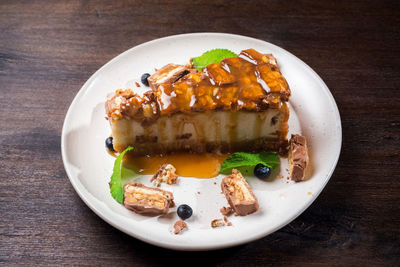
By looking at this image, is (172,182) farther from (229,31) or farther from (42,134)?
→ (229,31)

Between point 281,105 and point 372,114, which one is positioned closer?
point 281,105

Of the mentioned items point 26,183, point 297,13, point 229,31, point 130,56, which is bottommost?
point 26,183

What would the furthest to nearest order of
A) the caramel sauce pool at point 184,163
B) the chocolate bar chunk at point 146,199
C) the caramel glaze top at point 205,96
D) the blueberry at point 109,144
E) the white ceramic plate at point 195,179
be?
the blueberry at point 109,144, the caramel sauce pool at point 184,163, the caramel glaze top at point 205,96, the chocolate bar chunk at point 146,199, the white ceramic plate at point 195,179

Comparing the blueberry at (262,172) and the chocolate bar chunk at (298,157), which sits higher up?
the chocolate bar chunk at (298,157)

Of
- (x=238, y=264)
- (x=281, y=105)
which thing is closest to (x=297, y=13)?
(x=281, y=105)

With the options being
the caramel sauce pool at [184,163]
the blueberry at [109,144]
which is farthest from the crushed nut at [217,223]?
the blueberry at [109,144]

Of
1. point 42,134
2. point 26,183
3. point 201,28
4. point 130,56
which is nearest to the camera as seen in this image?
point 26,183

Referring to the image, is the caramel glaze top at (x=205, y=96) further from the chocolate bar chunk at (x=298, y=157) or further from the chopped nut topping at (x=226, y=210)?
the chopped nut topping at (x=226, y=210)
